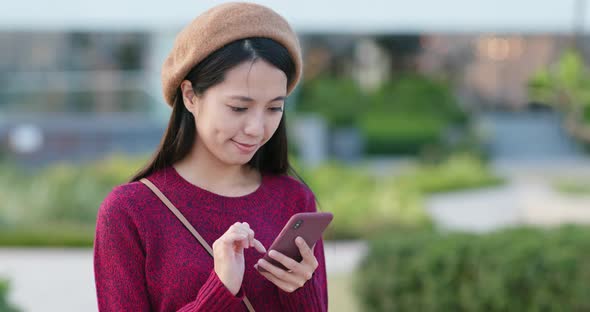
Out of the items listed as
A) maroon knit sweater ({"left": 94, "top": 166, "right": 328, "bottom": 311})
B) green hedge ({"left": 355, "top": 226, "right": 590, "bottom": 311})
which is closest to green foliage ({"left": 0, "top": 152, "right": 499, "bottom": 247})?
green hedge ({"left": 355, "top": 226, "right": 590, "bottom": 311})

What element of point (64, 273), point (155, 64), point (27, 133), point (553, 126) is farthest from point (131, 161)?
point (553, 126)

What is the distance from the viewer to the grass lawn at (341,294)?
6.03 m

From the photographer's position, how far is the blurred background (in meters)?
5.00

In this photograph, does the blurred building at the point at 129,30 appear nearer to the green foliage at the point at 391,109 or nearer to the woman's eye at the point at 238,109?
the green foliage at the point at 391,109

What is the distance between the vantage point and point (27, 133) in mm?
14688

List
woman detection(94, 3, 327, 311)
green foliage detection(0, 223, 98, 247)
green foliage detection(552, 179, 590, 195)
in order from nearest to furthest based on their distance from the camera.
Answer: woman detection(94, 3, 327, 311) < green foliage detection(0, 223, 98, 247) < green foliage detection(552, 179, 590, 195)

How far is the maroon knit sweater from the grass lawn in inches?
143

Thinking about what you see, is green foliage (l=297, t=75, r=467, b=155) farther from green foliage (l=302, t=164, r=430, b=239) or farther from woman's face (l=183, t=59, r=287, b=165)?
woman's face (l=183, t=59, r=287, b=165)

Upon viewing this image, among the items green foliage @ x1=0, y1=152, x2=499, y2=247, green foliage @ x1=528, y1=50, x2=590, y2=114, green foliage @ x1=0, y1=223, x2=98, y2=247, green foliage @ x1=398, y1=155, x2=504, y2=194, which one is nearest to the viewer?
green foliage @ x1=528, y1=50, x2=590, y2=114

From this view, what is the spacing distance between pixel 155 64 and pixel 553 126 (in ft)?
28.0

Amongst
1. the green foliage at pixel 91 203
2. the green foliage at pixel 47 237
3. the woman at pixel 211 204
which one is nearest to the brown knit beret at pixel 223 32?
the woman at pixel 211 204

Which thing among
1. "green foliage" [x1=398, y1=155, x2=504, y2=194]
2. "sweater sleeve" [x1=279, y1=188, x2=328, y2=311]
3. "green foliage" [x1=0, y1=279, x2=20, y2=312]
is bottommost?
"green foliage" [x1=398, y1=155, x2=504, y2=194]

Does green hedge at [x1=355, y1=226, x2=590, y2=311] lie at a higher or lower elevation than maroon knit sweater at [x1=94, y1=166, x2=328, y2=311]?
lower

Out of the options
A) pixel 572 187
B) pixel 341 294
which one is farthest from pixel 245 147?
pixel 572 187
